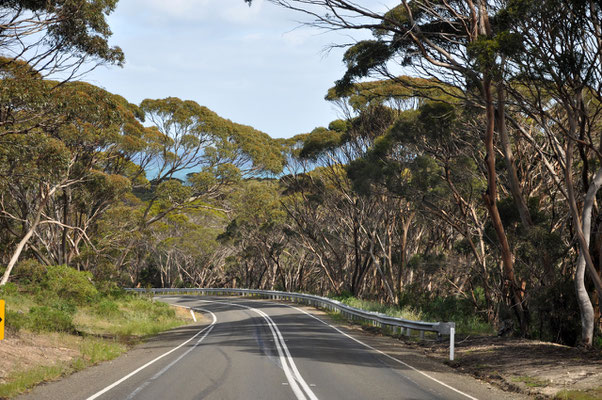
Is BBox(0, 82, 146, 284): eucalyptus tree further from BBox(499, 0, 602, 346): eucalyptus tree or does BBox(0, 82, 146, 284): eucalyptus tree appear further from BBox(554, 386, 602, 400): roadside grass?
BBox(554, 386, 602, 400): roadside grass

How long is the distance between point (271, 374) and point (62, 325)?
31.2 ft

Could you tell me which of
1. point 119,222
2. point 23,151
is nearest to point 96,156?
point 119,222

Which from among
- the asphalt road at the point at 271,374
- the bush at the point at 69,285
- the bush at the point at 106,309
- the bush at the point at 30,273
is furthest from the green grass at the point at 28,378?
the bush at the point at 30,273

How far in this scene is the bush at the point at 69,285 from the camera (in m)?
25.8

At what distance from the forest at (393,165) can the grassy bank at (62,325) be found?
7.84 ft

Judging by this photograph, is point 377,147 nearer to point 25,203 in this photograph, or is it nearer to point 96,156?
point 96,156

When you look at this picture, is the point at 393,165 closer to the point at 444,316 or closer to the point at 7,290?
the point at 444,316

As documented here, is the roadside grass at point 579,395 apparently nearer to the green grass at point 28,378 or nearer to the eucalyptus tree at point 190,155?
the green grass at point 28,378

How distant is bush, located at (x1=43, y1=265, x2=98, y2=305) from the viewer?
25.8m

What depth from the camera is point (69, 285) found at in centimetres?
2592

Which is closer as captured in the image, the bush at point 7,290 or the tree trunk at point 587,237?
the tree trunk at point 587,237

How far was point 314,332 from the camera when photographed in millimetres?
20359

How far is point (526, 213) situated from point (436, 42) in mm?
6064

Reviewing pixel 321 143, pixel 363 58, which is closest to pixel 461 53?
pixel 363 58
